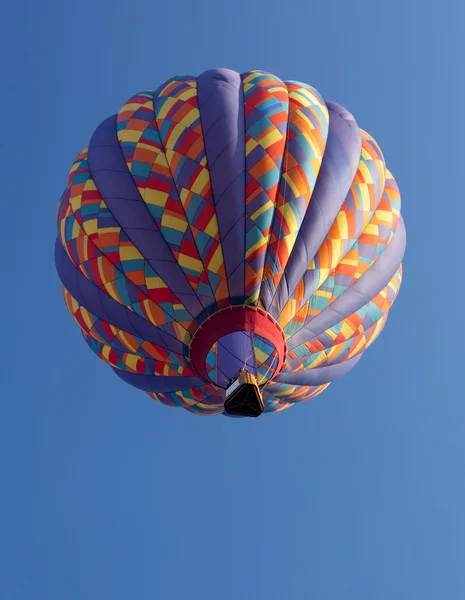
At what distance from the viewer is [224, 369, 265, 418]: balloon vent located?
1195 centimetres

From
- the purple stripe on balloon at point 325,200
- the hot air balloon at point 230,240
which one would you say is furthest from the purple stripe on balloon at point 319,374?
the purple stripe on balloon at point 325,200

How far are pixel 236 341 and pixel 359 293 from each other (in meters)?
2.37

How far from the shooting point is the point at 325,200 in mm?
13078

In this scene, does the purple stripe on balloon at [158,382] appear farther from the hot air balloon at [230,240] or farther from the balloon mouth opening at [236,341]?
the balloon mouth opening at [236,341]

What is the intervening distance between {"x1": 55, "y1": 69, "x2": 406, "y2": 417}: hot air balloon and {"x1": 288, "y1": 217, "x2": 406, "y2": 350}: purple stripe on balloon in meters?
0.03

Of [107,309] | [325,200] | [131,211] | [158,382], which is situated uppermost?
[131,211]

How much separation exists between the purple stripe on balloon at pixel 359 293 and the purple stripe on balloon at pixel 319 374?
0.55 meters

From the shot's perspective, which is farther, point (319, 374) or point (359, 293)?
point (319, 374)

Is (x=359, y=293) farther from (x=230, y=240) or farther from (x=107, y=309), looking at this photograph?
(x=107, y=309)

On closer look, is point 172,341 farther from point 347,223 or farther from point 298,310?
point 347,223

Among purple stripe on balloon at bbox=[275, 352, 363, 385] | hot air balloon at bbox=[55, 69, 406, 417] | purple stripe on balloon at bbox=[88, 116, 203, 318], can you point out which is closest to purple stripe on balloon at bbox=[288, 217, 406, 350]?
hot air balloon at bbox=[55, 69, 406, 417]

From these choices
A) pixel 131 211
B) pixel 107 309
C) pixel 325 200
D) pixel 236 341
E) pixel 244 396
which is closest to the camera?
pixel 244 396

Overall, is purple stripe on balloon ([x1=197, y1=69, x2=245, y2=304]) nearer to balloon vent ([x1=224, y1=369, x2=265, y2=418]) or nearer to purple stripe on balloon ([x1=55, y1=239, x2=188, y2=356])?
balloon vent ([x1=224, y1=369, x2=265, y2=418])

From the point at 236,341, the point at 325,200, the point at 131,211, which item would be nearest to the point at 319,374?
the point at 236,341
